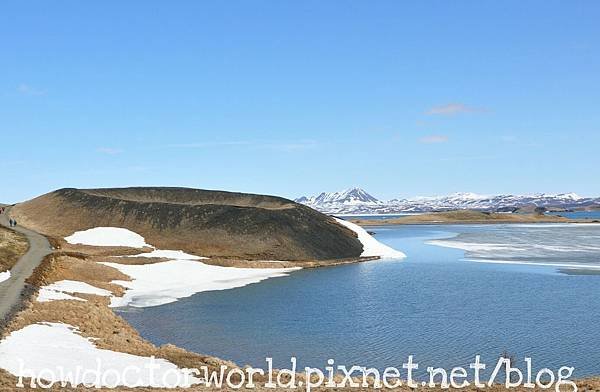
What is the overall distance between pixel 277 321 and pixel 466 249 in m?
70.3

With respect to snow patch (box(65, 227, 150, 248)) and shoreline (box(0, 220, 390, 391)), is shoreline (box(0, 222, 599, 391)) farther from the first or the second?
snow patch (box(65, 227, 150, 248))

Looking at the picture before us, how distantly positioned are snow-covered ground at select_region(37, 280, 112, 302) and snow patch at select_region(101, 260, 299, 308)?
75.4 inches

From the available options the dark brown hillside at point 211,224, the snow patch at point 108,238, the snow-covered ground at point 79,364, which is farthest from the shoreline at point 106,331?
the dark brown hillside at point 211,224

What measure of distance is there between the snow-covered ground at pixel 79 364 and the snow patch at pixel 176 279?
2102 centimetres

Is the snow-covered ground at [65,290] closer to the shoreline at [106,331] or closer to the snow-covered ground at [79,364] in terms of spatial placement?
the shoreline at [106,331]

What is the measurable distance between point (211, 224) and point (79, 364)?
67.2 metres

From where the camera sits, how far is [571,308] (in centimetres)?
4194

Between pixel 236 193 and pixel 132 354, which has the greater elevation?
pixel 236 193

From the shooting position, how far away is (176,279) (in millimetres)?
63812

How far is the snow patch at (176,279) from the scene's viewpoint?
5162 centimetres

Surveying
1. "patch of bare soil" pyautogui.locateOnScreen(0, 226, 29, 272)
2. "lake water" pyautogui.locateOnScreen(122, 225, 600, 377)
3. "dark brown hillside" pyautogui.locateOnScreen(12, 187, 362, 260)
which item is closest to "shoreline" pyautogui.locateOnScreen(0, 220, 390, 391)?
"lake water" pyautogui.locateOnScreen(122, 225, 600, 377)

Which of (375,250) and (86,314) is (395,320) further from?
(375,250)

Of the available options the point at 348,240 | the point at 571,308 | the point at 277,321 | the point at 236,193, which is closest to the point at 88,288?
the point at 277,321

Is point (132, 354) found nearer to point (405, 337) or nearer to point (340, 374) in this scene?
point (340, 374)
